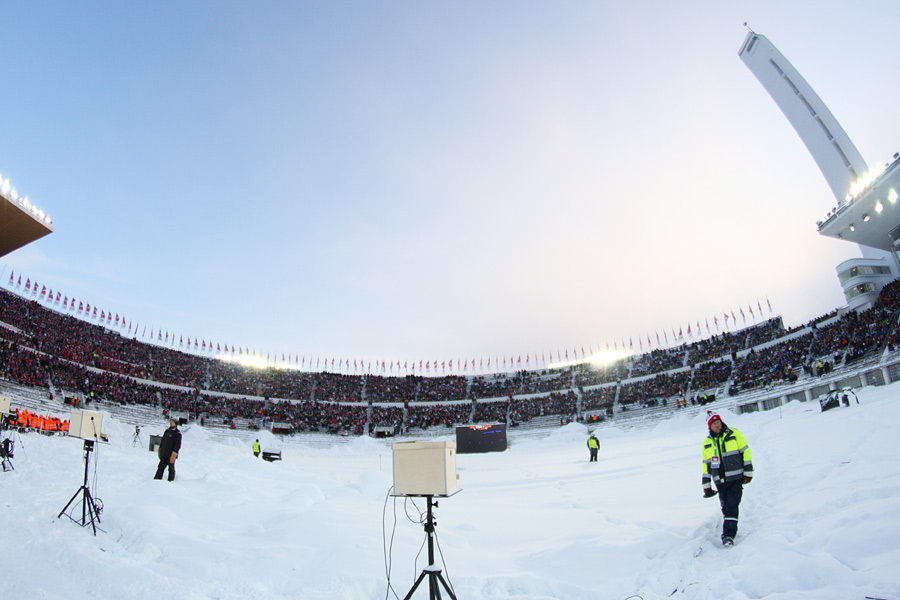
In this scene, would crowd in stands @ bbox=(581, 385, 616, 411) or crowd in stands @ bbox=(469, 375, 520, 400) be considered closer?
crowd in stands @ bbox=(581, 385, 616, 411)

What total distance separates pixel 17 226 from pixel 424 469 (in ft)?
105

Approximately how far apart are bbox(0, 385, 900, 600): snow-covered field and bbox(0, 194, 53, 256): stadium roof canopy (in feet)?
63.3

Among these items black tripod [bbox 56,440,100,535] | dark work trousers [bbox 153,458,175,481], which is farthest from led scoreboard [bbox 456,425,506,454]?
black tripod [bbox 56,440,100,535]

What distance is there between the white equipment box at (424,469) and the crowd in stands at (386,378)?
106 ft

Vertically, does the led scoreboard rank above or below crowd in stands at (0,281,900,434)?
below

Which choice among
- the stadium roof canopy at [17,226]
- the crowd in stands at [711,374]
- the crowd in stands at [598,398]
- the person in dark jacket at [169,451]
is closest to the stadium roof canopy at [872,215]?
the crowd in stands at [711,374]

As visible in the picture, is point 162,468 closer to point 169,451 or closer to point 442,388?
point 169,451

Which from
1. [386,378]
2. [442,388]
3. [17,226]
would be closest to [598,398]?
[442,388]

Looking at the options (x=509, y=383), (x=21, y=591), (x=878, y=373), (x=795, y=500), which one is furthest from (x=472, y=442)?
(x=21, y=591)

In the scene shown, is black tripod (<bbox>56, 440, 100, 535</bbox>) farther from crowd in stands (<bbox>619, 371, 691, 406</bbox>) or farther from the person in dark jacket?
crowd in stands (<bbox>619, 371, 691, 406</bbox>)

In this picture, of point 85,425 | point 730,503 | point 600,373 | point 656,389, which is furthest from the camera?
point 600,373

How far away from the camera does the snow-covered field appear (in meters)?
4.81

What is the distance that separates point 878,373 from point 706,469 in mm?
26921

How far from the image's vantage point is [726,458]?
627cm
